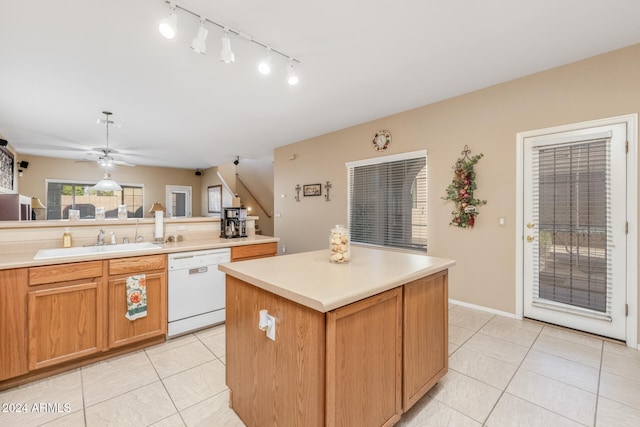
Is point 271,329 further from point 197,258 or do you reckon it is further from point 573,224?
point 573,224

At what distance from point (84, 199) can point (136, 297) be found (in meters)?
7.63

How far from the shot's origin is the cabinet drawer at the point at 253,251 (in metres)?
2.99

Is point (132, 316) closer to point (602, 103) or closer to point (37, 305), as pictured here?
point (37, 305)

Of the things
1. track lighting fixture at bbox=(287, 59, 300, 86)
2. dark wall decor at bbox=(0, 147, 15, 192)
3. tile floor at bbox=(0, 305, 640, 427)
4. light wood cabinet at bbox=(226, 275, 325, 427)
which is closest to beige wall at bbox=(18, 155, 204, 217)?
dark wall decor at bbox=(0, 147, 15, 192)

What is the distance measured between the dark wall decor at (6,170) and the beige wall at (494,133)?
255 inches

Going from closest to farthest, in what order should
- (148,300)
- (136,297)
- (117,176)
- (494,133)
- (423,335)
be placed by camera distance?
1. (423,335)
2. (136,297)
3. (148,300)
4. (494,133)
5. (117,176)

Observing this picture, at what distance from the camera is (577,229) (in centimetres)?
267

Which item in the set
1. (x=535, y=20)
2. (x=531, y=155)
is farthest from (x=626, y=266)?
(x=535, y=20)

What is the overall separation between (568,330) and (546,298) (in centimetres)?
33

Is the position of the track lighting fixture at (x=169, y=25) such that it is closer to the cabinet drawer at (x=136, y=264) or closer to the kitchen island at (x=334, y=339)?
the kitchen island at (x=334, y=339)

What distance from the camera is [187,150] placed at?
649 cm

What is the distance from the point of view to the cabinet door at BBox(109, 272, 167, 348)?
222 centimetres

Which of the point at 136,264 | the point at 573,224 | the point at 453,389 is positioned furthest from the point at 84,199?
the point at 573,224

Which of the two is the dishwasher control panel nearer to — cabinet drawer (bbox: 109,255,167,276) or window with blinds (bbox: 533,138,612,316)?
cabinet drawer (bbox: 109,255,167,276)
